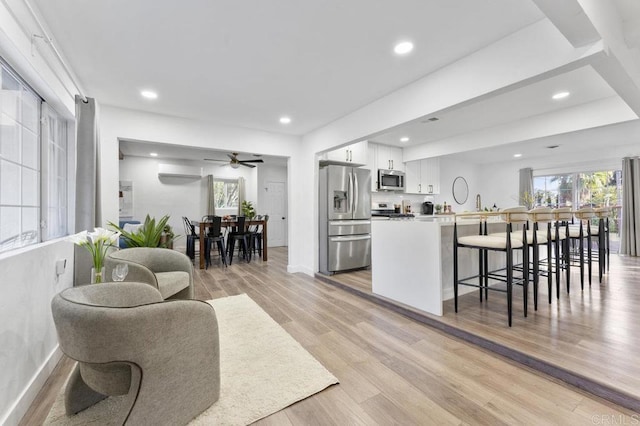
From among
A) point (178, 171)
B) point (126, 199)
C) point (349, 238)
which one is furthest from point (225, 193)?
point (349, 238)

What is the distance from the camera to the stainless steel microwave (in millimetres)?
5510

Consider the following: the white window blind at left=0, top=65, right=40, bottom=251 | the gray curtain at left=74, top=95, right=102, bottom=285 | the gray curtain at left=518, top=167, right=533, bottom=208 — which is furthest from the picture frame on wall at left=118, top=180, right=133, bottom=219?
the gray curtain at left=518, top=167, right=533, bottom=208

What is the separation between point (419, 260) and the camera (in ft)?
9.24

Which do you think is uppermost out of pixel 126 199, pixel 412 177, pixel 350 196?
pixel 412 177

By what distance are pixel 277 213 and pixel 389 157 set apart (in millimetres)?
4032

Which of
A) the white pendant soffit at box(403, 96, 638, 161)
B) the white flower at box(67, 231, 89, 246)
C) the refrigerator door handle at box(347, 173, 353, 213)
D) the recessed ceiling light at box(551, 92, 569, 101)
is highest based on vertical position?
the recessed ceiling light at box(551, 92, 569, 101)

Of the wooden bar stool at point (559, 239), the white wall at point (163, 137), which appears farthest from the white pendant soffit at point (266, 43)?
the wooden bar stool at point (559, 239)

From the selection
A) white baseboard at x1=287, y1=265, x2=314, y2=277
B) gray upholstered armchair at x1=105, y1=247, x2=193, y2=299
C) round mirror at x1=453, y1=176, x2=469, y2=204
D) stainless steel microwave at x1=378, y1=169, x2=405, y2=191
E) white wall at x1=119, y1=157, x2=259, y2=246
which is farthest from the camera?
round mirror at x1=453, y1=176, x2=469, y2=204

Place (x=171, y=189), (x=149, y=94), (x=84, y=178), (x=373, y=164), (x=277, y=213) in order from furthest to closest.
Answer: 1. (x=277, y=213)
2. (x=171, y=189)
3. (x=373, y=164)
4. (x=149, y=94)
5. (x=84, y=178)

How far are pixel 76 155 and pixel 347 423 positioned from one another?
3208 millimetres

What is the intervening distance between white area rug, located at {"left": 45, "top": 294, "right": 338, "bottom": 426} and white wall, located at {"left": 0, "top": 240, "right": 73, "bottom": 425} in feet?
0.63

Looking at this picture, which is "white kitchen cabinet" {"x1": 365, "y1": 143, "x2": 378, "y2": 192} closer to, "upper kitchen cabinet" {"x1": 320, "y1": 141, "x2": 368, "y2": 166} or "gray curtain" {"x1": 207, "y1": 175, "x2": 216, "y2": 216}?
"upper kitchen cabinet" {"x1": 320, "y1": 141, "x2": 368, "y2": 166}

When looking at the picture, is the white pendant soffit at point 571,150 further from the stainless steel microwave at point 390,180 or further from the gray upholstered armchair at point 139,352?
the gray upholstered armchair at point 139,352

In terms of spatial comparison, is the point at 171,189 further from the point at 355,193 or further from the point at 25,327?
the point at 25,327
